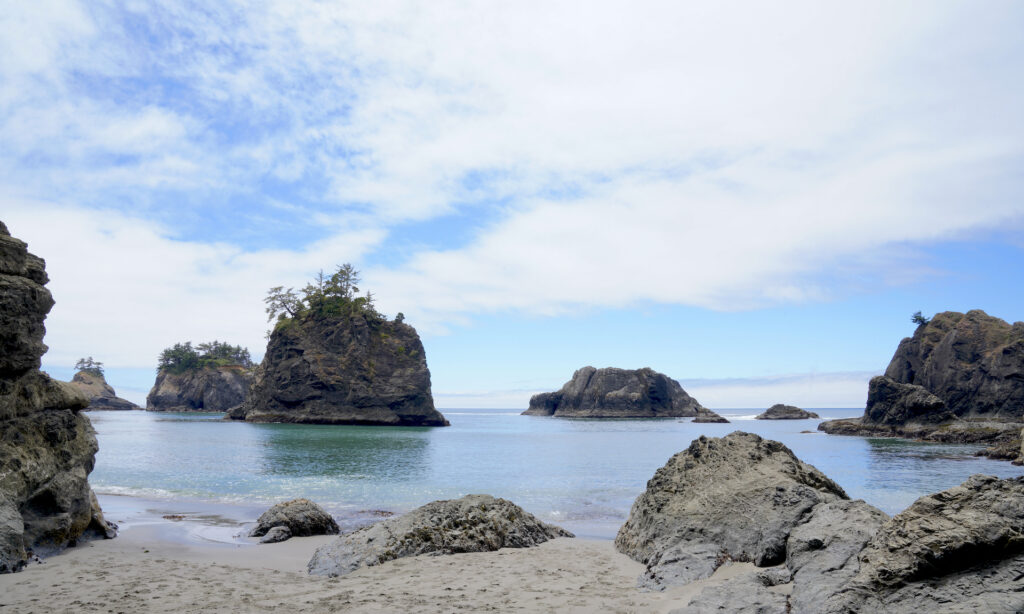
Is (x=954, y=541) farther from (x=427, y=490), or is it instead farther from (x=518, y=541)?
(x=427, y=490)

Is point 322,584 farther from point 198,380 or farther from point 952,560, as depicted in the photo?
point 198,380

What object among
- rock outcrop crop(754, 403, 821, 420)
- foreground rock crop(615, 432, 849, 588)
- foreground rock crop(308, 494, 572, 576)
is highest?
foreground rock crop(615, 432, 849, 588)

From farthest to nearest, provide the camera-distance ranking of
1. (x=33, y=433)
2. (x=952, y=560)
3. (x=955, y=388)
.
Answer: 1. (x=955, y=388)
2. (x=33, y=433)
3. (x=952, y=560)

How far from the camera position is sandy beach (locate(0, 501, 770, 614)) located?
22.2 ft

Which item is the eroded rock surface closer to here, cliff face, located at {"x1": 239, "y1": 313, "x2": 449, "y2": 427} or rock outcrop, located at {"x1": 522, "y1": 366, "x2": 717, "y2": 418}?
cliff face, located at {"x1": 239, "y1": 313, "x2": 449, "y2": 427}

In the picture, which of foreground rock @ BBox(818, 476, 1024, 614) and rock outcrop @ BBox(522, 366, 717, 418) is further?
rock outcrop @ BBox(522, 366, 717, 418)

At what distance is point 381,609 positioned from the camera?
6.61 m

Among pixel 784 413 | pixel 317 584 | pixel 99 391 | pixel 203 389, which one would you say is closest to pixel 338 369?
pixel 203 389

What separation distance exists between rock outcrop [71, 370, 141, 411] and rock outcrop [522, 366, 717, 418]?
106738 millimetres

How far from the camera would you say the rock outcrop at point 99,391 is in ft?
451

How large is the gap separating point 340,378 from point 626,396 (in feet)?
197

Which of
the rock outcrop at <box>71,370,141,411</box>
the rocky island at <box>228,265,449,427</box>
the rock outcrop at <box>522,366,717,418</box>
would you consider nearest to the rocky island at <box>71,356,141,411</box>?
the rock outcrop at <box>71,370,141,411</box>

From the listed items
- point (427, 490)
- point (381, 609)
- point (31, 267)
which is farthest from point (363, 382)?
point (381, 609)

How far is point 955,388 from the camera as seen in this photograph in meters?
60.7
